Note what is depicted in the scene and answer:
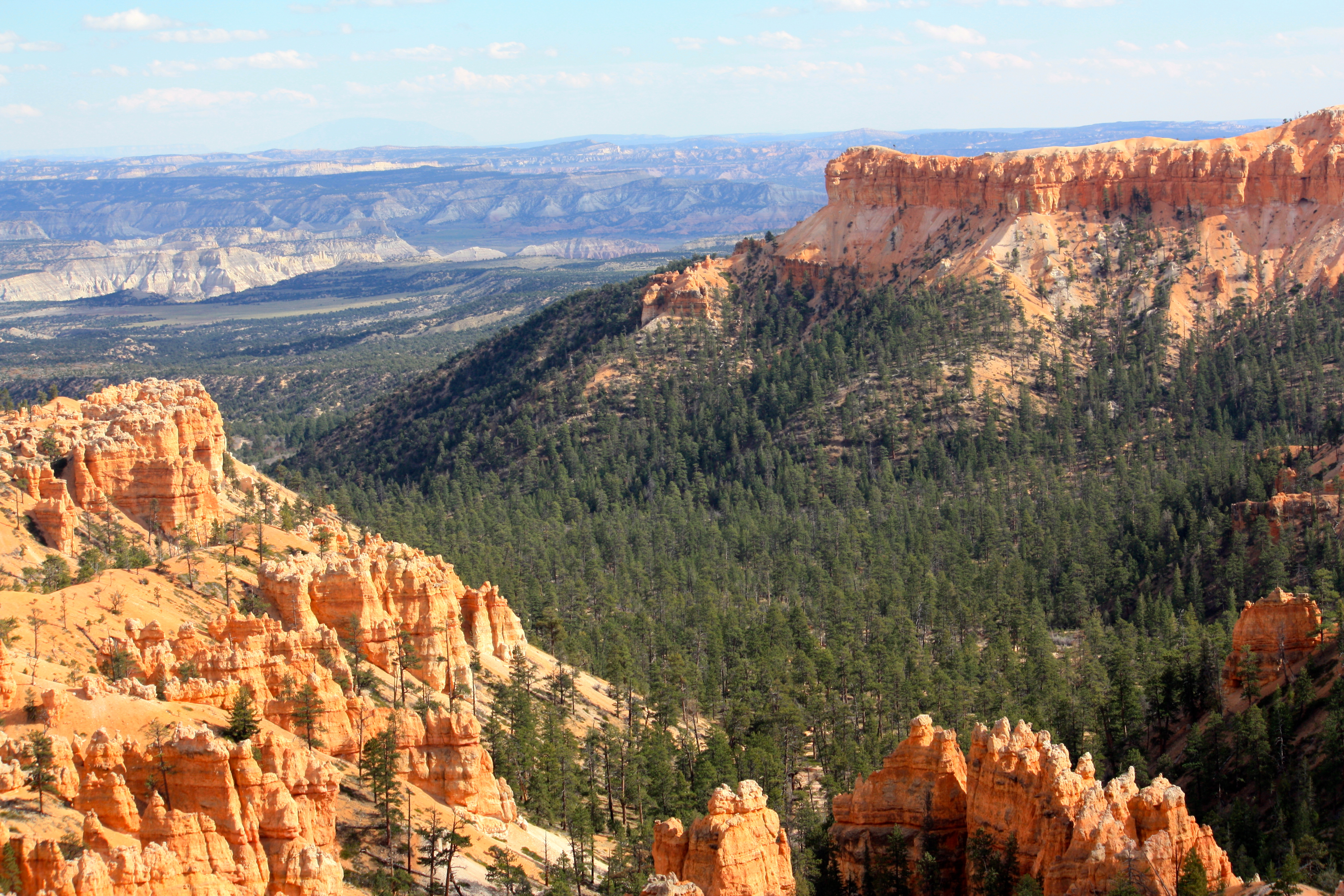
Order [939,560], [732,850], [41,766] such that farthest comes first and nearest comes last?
[939,560], [732,850], [41,766]

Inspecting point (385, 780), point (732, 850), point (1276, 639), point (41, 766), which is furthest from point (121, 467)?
point (1276, 639)

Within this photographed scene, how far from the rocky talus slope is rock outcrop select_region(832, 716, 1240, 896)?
17.7m

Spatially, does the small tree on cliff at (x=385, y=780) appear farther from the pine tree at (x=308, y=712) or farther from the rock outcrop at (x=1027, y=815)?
the rock outcrop at (x=1027, y=815)

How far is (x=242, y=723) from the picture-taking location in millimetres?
61469

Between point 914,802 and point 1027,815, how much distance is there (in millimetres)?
7176

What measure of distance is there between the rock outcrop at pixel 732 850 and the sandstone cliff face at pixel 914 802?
6998 mm

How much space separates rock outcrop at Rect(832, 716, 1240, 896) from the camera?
5059 cm

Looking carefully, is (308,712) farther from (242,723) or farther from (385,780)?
(242,723)

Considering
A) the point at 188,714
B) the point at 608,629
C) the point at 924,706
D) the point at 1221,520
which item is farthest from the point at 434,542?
the point at 188,714

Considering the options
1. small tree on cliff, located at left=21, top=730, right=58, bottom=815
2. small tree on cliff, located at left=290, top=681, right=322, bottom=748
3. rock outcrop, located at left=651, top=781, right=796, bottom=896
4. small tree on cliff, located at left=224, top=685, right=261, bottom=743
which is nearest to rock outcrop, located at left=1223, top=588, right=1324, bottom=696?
rock outcrop, located at left=651, top=781, right=796, bottom=896

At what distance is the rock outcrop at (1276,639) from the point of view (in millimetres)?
79125

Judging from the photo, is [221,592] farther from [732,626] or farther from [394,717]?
[732,626]

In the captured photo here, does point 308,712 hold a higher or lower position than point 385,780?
higher

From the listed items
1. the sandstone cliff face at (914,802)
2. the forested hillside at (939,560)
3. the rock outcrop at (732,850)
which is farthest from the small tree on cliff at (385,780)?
the sandstone cliff face at (914,802)
